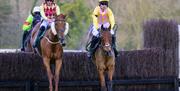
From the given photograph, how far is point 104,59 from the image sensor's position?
1490 cm

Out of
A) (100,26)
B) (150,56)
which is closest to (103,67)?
(100,26)

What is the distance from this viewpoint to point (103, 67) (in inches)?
586

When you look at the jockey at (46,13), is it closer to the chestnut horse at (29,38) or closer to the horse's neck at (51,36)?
the horse's neck at (51,36)

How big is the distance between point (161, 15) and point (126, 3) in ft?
11.7

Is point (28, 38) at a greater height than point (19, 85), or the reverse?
point (28, 38)

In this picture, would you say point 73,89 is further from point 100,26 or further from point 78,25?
point 78,25

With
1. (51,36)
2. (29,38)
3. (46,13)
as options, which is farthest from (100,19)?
(29,38)

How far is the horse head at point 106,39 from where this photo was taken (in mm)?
14250

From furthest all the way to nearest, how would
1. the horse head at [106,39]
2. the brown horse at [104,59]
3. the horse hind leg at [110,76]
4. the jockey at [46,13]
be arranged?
1. the jockey at [46,13]
2. the horse hind leg at [110,76]
3. the brown horse at [104,59]
4. the horse head at [106,39]

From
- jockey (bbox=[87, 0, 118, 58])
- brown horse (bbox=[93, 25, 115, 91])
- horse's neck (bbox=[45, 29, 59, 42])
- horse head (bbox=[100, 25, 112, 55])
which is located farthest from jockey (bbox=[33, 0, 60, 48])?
horse head (bbox=[100, 25, 112, 55])

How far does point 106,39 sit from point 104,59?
84 centimetres

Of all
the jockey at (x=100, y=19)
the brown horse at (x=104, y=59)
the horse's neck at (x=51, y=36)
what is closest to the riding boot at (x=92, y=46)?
the jockey at (x=100, y=19)

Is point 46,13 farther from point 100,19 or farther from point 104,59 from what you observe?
point 104,59

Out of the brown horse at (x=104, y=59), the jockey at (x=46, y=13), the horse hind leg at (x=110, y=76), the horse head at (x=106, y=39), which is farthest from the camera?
the jockey at (x=46, y=13)
